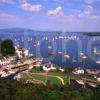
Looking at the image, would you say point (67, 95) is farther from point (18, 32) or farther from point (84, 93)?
point (18, 32)

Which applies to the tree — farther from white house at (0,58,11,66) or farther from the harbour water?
the harbour water

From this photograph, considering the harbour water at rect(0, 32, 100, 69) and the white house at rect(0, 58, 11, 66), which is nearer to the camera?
the white house at rect(0, 58, 11, 66)

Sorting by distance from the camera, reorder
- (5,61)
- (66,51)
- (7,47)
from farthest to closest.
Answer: (66,51) < (7,47) < (5,61)

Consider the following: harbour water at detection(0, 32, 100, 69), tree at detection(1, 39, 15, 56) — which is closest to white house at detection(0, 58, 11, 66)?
tree at detection(1, 39, 15, 56)

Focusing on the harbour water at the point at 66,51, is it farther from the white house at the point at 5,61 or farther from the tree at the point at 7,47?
the white house at the point at 5,61

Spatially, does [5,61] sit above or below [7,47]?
below

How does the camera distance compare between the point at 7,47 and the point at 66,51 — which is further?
the point at 66,51

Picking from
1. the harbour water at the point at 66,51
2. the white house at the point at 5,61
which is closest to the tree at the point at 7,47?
the white house at the point at 5,61

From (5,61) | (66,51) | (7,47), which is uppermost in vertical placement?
(7,47)

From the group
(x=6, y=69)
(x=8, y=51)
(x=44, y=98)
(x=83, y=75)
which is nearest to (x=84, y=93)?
(x=44, y=98)

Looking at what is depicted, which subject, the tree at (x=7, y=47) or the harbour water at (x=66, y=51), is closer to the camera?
the tree at (x=7, y=47)

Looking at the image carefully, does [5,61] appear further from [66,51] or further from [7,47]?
[66,51]

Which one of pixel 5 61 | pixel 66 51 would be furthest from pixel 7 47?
pixel 66 51
